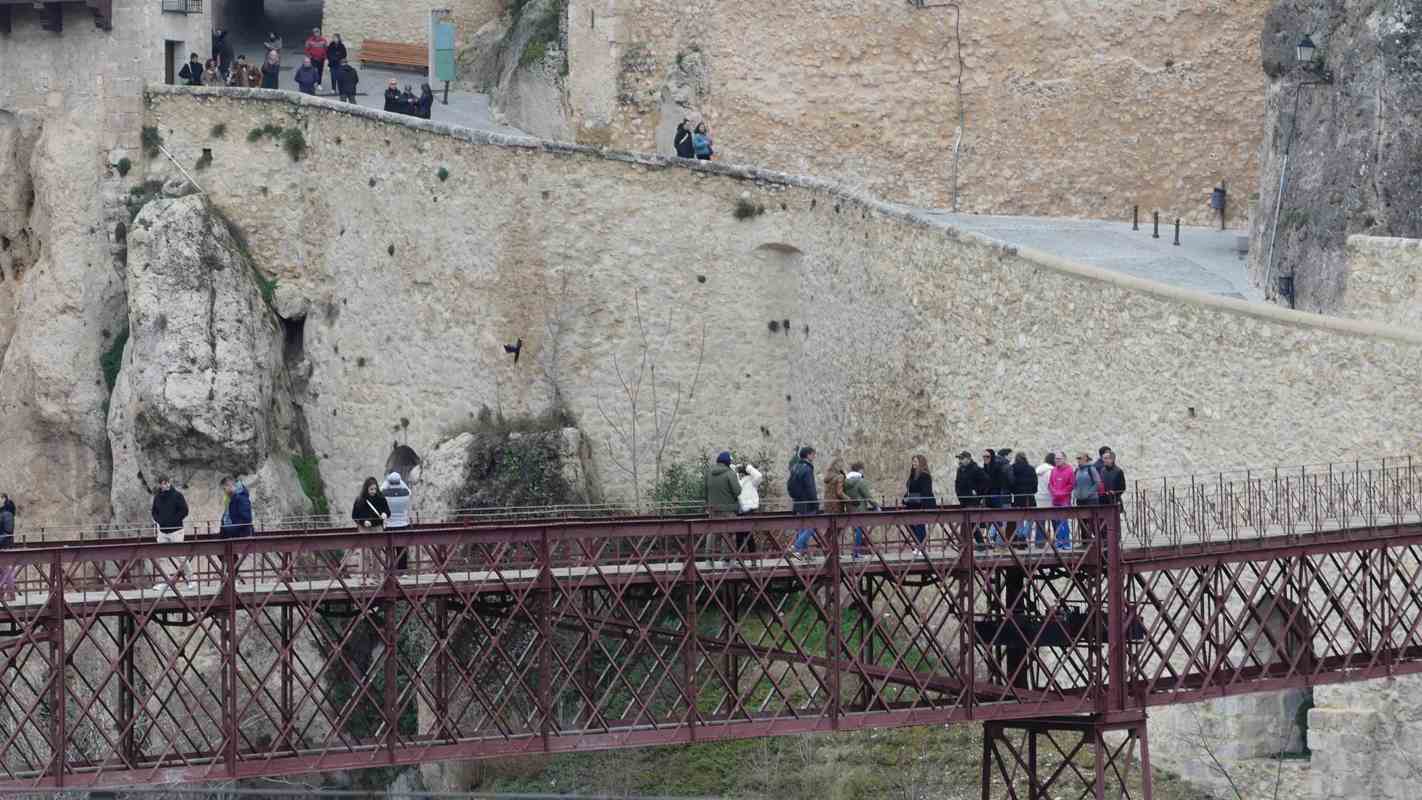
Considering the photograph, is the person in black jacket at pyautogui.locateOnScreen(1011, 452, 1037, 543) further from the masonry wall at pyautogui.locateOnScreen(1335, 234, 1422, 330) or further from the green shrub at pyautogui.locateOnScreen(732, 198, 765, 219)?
the green shrub at pyautogui.locateOnScreen(732, 198, 765, 219)

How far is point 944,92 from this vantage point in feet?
198

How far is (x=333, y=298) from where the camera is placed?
6059cm

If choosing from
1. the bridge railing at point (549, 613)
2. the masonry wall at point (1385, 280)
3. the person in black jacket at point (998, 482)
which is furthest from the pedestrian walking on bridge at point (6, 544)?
the masonry wall at point (1385, 280)

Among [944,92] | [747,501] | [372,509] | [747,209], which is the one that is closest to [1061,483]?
[747,501]

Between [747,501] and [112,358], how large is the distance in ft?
59.8

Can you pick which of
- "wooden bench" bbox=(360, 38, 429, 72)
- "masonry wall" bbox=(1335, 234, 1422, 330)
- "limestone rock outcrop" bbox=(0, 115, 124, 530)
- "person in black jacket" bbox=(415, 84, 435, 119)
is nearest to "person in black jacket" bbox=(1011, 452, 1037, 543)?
"masonry wall" bbox=(1335, 234, 1422, 330)

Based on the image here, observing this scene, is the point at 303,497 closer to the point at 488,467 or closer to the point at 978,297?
the point at 488,467

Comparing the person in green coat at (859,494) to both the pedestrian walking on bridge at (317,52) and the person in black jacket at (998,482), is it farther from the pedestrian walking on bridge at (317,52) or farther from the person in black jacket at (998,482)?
the pedestrian walking on bridge at (317,52)

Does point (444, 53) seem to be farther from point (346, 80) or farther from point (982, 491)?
point (982, 491)

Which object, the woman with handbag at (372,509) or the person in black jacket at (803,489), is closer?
the person in black jacket at (803,489)

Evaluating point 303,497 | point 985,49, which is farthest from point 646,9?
point 303,497

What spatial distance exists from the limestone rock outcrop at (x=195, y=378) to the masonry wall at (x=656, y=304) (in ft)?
3.10

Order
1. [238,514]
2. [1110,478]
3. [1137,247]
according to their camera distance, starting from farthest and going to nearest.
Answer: [1137,247]
[238,514]
[1110,478]

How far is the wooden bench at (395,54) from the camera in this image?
6444 cm
